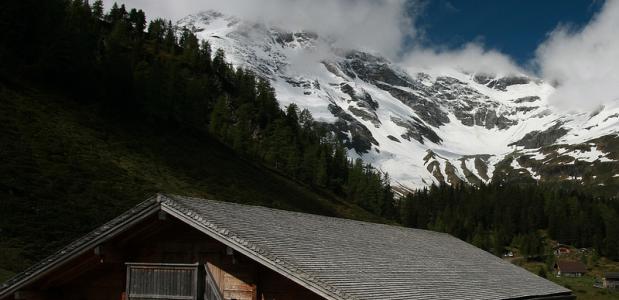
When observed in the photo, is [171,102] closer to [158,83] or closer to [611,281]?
[158,83]

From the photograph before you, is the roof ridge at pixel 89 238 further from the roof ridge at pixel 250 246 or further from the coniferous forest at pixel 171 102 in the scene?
the coniferous forest at pixel 171 102

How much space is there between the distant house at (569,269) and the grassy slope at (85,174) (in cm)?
6103

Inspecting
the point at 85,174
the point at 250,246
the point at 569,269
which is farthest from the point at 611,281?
the point at 250,246

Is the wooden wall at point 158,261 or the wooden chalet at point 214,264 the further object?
the wooden wall at point 158,261

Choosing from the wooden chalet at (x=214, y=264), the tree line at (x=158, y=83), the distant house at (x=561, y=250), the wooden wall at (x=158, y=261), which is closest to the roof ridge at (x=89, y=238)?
the wooden chalet at (x=214, y=264)

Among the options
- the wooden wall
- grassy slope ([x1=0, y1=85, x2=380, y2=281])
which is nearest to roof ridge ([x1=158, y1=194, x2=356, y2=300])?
the wooden wall

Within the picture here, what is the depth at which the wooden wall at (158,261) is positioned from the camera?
48.9 feet

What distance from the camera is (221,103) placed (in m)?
130

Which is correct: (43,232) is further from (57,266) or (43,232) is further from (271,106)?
(271,106)

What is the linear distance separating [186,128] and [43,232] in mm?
59040

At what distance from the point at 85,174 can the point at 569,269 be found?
11519cm

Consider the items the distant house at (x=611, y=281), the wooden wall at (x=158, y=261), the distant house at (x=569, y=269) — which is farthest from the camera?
the distant house at (x=569, y=269)

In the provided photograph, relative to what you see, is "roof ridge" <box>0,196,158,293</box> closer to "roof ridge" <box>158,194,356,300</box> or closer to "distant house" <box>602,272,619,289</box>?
A: "roof ridge" <box>158,194,356,300</box>

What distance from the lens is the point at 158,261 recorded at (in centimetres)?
1602
